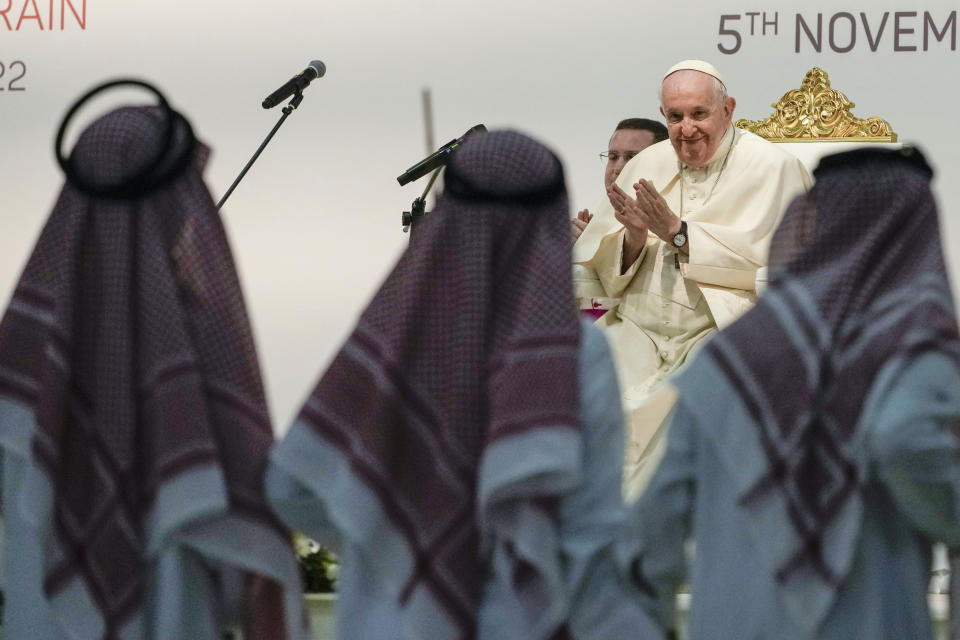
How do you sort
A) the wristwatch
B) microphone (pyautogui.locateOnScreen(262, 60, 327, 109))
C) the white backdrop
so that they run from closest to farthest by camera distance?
1. microphone (pyautogui.locateOnScreen(262, 60, 327, 109))
2. the wristwatch
3. the white backdrop

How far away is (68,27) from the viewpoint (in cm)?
802

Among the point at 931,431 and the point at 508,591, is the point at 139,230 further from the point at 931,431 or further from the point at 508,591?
the point at 931,431

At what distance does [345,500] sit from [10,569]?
692mm

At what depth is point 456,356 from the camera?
9.02 feet

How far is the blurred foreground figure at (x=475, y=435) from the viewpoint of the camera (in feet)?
8.81

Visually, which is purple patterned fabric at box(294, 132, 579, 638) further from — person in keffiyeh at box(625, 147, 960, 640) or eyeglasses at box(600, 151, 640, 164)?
eyeglasses at box(600, 151, 640, 164)

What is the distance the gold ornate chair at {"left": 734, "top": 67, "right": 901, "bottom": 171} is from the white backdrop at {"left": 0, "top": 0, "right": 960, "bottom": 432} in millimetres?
741

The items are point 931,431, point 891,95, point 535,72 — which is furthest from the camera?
point 535,72

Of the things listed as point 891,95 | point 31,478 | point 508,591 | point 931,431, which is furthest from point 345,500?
point 891,95

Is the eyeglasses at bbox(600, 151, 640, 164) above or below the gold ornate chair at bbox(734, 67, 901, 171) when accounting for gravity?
below

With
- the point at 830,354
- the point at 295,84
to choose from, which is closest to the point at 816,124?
the point at 295,84

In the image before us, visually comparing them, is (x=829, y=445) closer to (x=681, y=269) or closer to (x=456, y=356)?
(x=456, y=356)

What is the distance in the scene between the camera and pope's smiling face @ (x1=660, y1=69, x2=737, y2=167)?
5.61m

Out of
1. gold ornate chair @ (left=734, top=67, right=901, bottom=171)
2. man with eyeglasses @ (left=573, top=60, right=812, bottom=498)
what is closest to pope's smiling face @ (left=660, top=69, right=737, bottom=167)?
man with eyeglasses @ (left=573, top=60, right=812, bottom=498)
